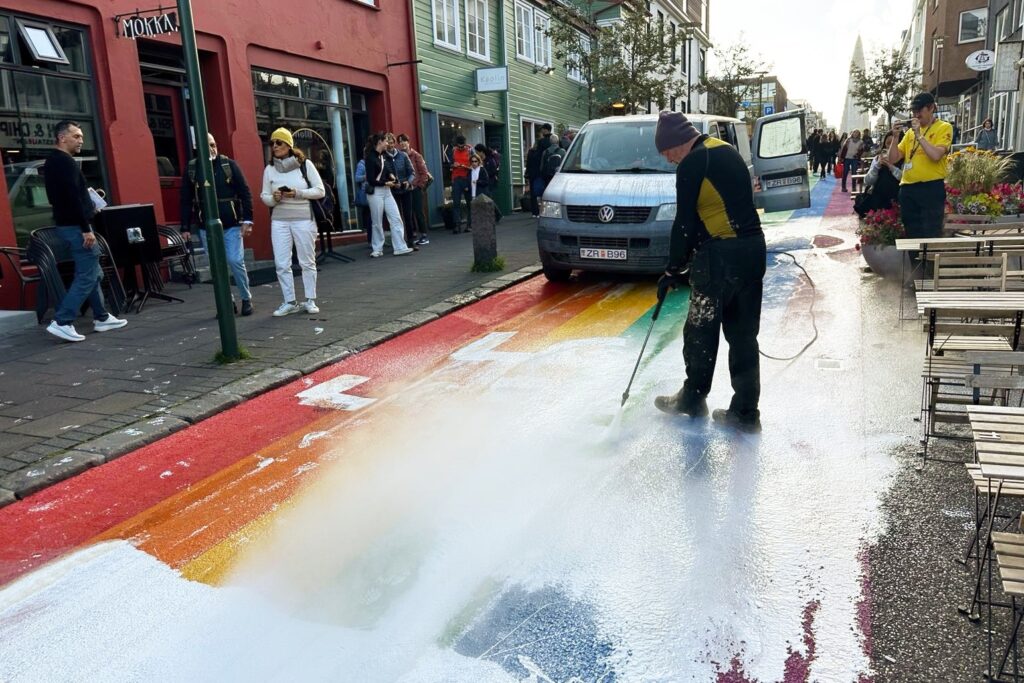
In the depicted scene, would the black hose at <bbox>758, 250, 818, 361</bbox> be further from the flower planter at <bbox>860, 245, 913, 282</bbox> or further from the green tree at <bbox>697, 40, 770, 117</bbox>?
the green tree at <bbox>697, 40, 770, 117</bbox>

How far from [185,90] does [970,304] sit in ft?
37.6

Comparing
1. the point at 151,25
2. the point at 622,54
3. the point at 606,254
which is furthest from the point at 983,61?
the point at 151,25

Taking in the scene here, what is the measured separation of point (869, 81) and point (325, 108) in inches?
1457

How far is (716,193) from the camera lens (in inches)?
183

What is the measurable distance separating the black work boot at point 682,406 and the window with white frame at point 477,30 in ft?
57.0

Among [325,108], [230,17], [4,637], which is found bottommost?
[4,637]

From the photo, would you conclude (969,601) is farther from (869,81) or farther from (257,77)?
(869,81)

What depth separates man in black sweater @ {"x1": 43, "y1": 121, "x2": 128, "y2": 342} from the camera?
754 centimetres

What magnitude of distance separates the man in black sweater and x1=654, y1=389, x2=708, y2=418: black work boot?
5.83m

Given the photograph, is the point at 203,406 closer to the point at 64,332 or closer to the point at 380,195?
Result: the point at 64,332

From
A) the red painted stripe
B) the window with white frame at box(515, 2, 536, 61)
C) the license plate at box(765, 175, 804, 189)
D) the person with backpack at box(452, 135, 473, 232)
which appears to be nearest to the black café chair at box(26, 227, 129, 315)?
the red painted stripe

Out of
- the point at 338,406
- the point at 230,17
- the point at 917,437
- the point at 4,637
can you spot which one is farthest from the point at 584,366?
the point at 230,17

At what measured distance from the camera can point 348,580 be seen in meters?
3.30

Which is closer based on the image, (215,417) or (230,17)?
(215,417)
